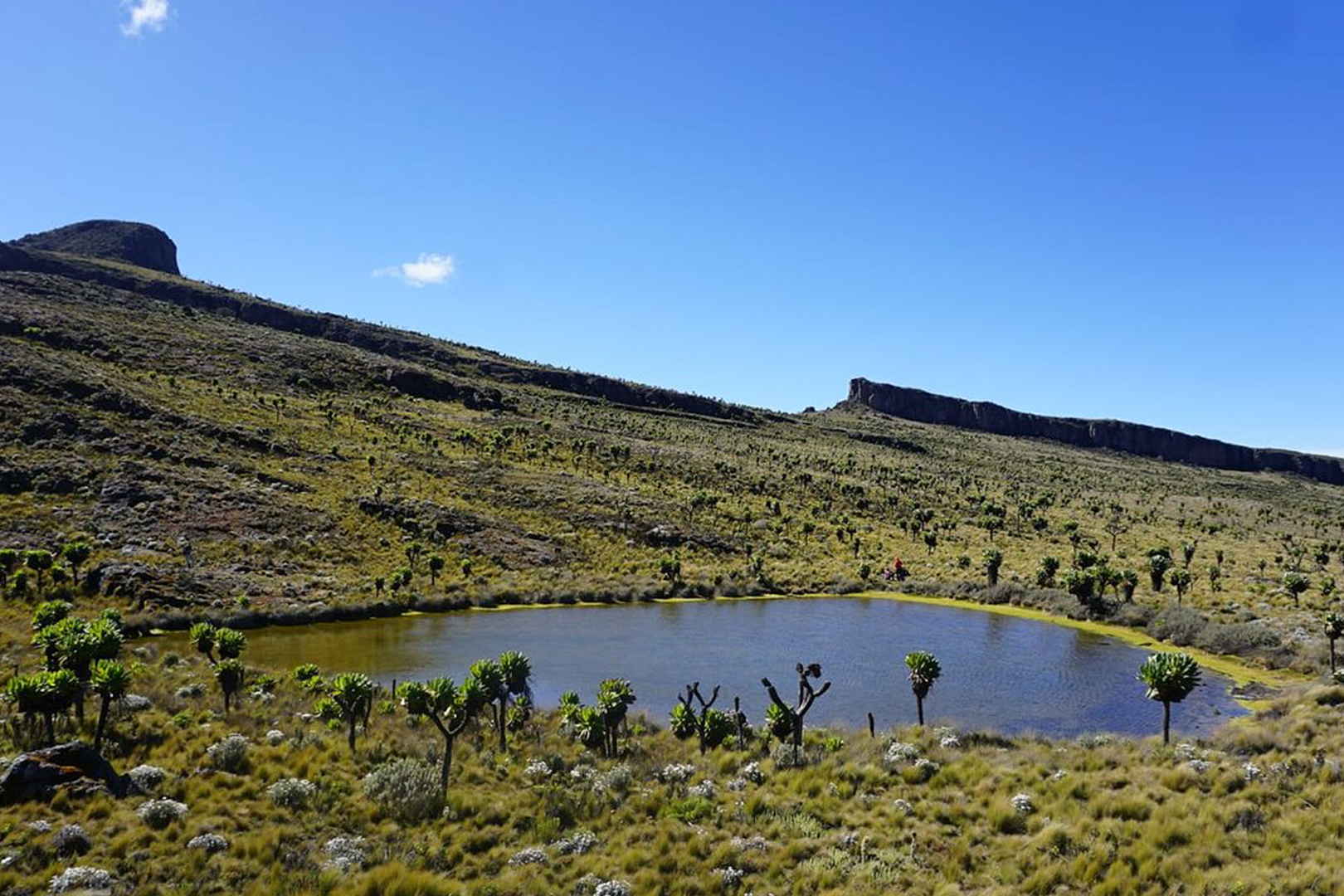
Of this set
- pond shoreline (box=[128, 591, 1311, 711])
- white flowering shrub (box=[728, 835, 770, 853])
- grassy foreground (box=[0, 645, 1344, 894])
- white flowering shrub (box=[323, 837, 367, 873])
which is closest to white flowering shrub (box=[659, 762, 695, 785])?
grassy foreground (box=[0, 645, 1344, 894])

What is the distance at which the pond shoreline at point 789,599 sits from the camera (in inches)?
1575

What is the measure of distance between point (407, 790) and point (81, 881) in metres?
7.34

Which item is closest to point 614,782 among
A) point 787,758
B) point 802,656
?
point 787,758

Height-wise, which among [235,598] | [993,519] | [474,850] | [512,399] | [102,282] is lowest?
[235,598]

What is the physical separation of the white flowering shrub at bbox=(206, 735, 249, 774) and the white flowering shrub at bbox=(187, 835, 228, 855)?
5.02 m

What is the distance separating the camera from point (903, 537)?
92.5 meters

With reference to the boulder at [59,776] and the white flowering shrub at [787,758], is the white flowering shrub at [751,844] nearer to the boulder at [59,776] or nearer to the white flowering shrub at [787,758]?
the white flowering shrub at [787,758]

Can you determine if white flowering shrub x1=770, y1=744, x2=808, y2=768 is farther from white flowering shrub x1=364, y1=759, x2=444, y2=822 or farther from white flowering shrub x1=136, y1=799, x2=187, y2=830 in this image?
white flowering shrub x1=136, y1=799, x2=187, y2=830

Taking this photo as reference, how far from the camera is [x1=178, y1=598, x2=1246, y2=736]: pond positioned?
114ft

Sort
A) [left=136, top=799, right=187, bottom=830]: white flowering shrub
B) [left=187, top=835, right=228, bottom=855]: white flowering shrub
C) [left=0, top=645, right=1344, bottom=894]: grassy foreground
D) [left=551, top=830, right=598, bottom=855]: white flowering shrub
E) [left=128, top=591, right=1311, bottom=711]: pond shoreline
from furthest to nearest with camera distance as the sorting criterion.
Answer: [left=128, top=591, right=1311, bottom=711]: pond shoreline
[left=551, top=830, right=598, bottom=855]: white flowering shrub
[left=136, top=799, right=187, bottom=830]: white flowering shrub
[left=187, top=835, right=228, bottom=855]: white flowering shrub
[left=0, top=645, right=1344, bottom=894]: grassy foreground

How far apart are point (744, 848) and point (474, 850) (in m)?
6.57

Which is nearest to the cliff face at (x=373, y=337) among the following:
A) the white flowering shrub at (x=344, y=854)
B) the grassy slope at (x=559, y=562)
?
the grassy slope at (x=559, y=562)

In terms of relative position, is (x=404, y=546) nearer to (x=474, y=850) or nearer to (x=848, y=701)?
(x=848, y=701)

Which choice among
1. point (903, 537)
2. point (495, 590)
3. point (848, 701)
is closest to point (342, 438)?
point (495, 590)
